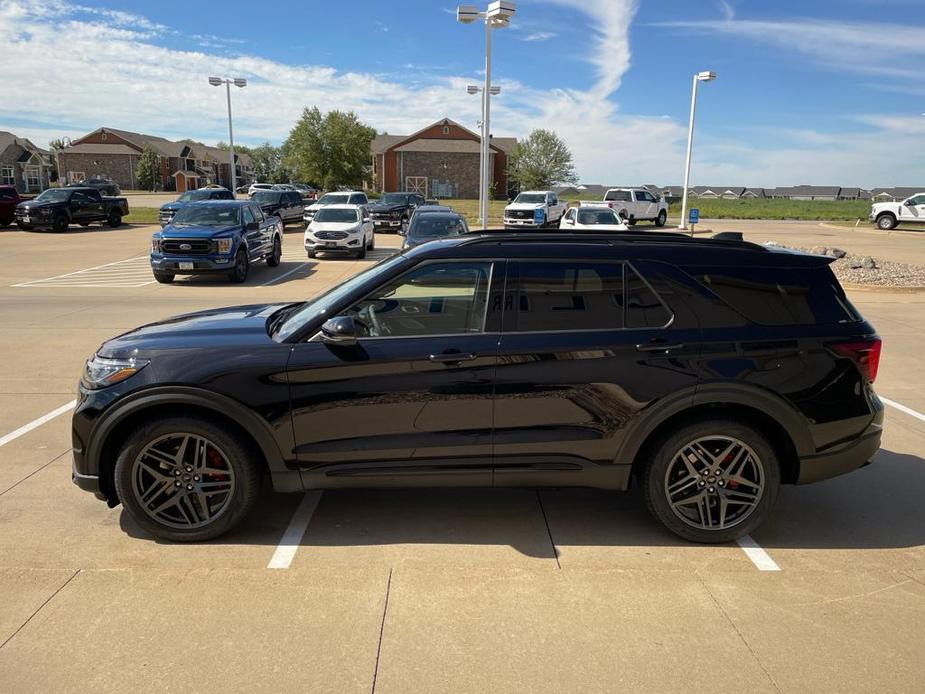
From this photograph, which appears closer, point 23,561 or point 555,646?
point 555,646

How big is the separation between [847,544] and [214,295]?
1220 centimetres

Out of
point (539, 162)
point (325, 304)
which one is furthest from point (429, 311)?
point (539, 162)

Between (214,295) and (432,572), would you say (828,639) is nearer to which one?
(432,572)

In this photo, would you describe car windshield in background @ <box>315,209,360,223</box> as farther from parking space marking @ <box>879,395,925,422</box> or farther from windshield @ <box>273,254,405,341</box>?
windshield @ <box>273,254,405,341</box>

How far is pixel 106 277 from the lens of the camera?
53.2 ft

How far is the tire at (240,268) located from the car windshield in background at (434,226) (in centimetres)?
409

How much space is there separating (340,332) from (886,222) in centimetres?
4299

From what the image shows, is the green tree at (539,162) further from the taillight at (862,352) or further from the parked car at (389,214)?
the taillight at (862,352)

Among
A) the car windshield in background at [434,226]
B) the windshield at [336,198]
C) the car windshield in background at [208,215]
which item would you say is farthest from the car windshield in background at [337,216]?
the windshield at [336,198]

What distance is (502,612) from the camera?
320 cm

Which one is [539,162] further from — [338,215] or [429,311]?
[429,311]

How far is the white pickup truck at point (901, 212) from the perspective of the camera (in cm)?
3712

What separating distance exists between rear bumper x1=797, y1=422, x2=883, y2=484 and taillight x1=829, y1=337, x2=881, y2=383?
0.33 m

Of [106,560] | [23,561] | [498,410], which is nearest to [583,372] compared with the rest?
[498,410]
